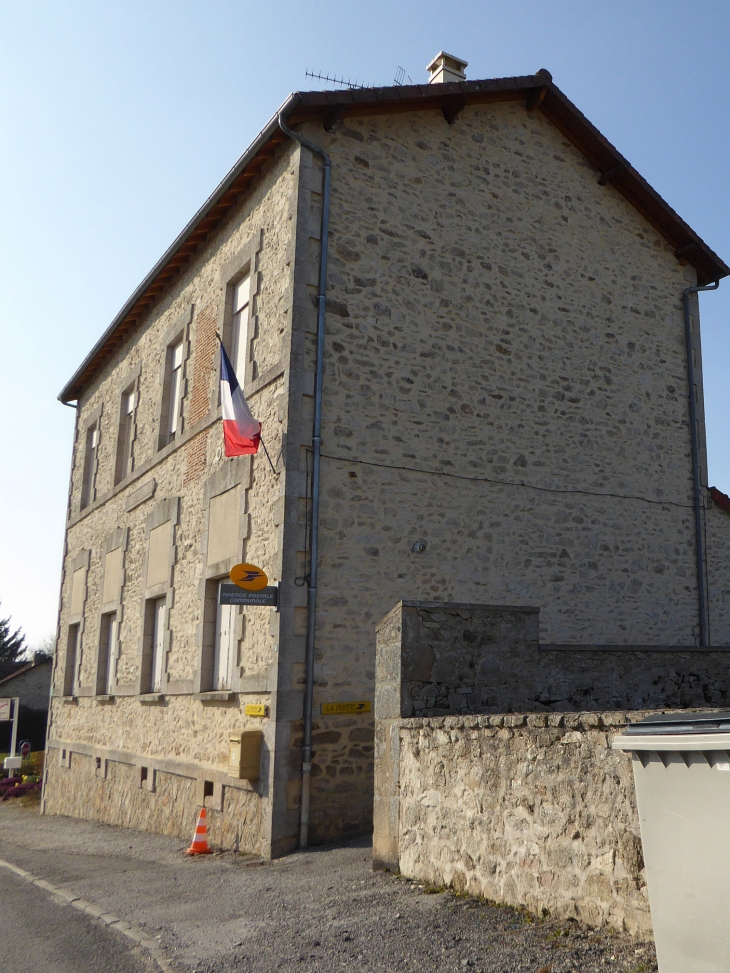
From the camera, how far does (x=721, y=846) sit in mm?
3547

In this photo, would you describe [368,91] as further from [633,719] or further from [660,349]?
[633,719]

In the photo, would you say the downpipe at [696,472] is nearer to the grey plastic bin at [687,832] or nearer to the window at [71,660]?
the grey plastic bin at [687,832]

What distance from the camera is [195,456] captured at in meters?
12.2

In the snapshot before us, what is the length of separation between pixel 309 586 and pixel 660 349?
6491 mm

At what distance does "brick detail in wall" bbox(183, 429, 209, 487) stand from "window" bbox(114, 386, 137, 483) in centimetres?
366

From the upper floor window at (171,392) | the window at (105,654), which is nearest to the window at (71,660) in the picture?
the window at (105,654)

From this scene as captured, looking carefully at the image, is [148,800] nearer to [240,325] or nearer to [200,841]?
[200,841]

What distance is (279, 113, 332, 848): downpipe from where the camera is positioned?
8.83 m

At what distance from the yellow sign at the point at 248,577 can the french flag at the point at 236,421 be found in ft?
4.82

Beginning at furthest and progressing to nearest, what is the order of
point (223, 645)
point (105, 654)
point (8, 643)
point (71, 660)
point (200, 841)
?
point (8, 643) → point (71, 660) → point (105, 654) → point (223, 645) → point (200, 841)

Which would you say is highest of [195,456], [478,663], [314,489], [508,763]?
[195,456]

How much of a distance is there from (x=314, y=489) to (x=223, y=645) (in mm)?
Answer: 2694

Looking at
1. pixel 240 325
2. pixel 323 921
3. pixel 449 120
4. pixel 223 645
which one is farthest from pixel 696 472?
pixel 323 921

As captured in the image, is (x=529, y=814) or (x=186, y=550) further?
(x=186, y=550)
